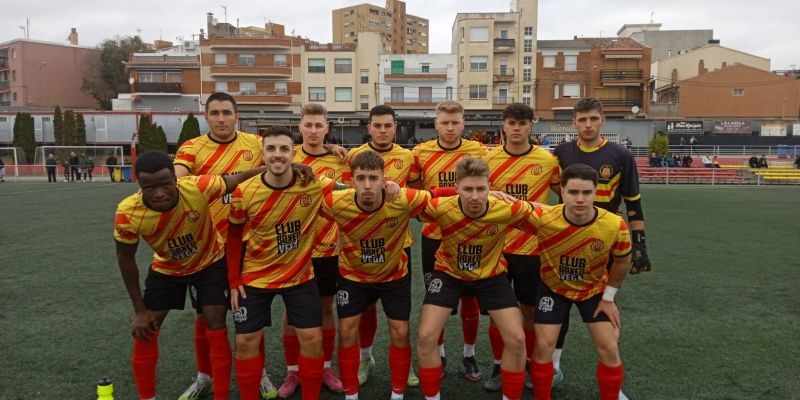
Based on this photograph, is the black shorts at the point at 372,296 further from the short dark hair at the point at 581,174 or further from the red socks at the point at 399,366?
the short dark hair at the point at 581,174

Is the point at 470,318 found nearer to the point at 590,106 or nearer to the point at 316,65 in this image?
the point at 590,106

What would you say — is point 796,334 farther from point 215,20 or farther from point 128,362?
point 215,20

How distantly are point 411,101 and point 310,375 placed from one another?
47.9 meters

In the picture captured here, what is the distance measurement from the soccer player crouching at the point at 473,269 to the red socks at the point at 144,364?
74.5 inches

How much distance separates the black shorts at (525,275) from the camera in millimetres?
4410

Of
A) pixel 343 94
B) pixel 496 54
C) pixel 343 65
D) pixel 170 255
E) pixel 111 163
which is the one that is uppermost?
pixel 496 54

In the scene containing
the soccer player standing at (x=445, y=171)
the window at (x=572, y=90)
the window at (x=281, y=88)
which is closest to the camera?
the soccer player standing at (x=445, y=171)

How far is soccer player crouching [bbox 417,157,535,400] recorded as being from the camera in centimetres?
382

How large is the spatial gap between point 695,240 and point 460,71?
41.6m

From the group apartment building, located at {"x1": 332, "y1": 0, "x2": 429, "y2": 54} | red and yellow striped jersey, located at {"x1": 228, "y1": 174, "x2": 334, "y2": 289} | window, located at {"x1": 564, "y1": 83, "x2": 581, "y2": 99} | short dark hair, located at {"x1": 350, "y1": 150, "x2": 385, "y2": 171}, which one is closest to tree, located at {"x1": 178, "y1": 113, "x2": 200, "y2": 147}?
window, located at {"x1": 564, "y1": 83, "x2": 581, "y2": 99}

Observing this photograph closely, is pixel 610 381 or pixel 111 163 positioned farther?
pixel 111 163

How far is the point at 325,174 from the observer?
187 inches

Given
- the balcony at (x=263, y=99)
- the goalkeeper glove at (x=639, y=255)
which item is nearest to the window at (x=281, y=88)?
the balcony at (x=263, y=99)

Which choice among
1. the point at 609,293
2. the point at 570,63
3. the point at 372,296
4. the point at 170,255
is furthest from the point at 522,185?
the point at 570,63
